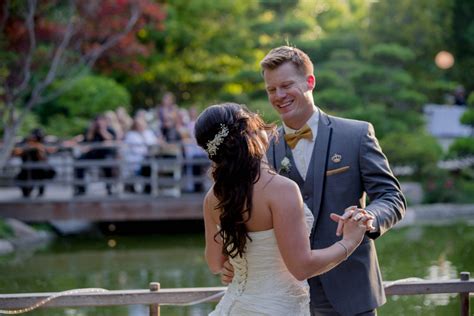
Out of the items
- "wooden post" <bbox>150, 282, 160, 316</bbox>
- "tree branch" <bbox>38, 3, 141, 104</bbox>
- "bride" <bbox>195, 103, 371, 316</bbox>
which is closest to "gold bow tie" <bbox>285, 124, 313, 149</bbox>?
"bride" <bbox>195, 103, 371, 316</bbox>

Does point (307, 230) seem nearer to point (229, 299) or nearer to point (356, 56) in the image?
point (229, 299)

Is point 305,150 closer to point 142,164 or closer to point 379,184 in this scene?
point 379,184

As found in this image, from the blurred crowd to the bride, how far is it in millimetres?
11109

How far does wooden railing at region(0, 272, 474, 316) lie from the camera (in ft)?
13.5

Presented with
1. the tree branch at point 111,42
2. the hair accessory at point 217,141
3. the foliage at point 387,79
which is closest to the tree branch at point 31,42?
the tree branch at point 111,42

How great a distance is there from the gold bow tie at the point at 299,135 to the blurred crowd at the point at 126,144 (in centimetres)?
1066

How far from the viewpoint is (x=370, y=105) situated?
1747cm

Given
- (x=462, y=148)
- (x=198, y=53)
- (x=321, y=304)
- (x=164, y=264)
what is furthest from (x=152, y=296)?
(x=198, y=53)

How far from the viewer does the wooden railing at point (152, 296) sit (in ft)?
13.5

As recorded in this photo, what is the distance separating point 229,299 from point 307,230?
377 mm

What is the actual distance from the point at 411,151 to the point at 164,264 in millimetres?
6803

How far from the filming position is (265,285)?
10.4 feet

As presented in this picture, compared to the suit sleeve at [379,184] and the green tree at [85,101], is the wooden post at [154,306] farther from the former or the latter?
the green tree at [85,101]

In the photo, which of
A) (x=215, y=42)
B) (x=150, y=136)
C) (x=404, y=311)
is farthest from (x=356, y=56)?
(x=404, y=311)
